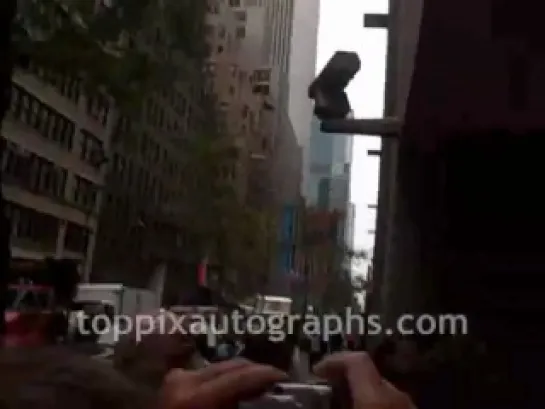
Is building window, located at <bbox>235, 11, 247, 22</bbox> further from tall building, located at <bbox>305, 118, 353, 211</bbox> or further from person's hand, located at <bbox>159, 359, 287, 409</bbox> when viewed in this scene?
person's hand, located at <bbox>159, 359, 287, 409</bbox>

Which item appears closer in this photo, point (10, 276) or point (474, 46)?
point (10, 276)

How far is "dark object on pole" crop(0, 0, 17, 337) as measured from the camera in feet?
2.37

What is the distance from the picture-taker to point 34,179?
2.53ft

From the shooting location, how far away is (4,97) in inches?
28.5

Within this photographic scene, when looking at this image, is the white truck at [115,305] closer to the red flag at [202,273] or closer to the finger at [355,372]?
the red flag at [202,273]

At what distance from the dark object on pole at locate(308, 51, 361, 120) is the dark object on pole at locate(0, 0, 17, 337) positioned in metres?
0.27

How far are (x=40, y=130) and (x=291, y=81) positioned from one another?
0.24 metres

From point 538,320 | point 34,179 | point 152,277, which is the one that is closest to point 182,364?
point 152,277

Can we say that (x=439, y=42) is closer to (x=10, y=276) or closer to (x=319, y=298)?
(x=319, y=298)

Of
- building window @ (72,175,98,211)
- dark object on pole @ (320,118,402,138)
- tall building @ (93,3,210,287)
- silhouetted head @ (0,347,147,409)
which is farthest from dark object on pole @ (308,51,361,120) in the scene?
silhouetted head @ (0,347,147,409)

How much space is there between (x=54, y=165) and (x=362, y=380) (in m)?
0.33

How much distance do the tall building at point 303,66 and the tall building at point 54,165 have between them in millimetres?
174

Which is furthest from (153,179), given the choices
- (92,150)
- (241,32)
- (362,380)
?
(362,380)

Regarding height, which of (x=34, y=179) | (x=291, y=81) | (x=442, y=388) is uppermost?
(x=291, y=81)
